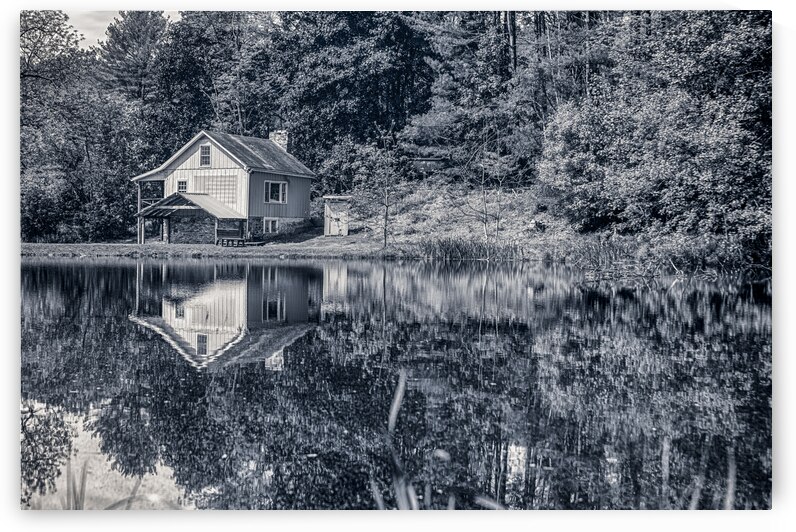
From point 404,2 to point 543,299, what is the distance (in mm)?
5778

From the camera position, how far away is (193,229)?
12.6m

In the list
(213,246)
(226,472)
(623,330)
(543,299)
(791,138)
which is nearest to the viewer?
Answer: (226,472)

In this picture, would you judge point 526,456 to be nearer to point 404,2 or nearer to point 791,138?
point 791,138

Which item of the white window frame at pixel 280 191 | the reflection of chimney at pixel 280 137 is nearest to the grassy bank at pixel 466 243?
the white window frame at pixel 280 191

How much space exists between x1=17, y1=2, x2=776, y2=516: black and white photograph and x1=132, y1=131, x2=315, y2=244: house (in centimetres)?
7

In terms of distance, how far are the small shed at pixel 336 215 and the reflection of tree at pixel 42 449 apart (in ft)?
23.6

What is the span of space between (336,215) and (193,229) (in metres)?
2.14

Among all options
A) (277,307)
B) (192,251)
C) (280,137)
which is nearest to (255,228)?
(192,251)

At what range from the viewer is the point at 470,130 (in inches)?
481

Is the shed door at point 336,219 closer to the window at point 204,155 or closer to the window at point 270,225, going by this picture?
the window at point 270,225

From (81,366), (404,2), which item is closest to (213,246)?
(81,366)

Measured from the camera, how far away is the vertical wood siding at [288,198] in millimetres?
12000

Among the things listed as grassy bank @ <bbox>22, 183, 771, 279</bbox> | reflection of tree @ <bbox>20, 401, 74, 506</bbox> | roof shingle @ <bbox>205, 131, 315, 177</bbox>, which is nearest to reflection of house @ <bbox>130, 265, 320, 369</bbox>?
grassy bank @ <bbox>22, 183, 771, 279</bbox>

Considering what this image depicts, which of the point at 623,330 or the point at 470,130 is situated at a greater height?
the point at 470,130
